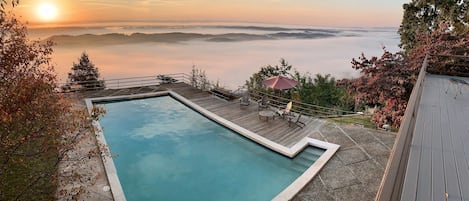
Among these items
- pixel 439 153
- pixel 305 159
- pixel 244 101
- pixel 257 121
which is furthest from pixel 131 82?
pixel 439 153

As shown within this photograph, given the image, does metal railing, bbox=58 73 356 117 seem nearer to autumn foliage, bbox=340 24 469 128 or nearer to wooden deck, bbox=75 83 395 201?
wooden deck, bbox=75 83 395 201

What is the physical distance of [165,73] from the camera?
61.9 ft

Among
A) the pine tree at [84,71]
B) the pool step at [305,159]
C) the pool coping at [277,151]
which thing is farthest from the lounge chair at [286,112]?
the pine tree at [84,71]

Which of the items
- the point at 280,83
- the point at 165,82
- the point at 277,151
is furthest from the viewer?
the point at 165,82

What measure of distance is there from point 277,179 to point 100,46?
72.6 ft

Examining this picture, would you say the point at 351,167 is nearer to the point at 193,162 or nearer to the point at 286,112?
the point at 286,112

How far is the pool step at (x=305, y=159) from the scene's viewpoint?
8.36 m

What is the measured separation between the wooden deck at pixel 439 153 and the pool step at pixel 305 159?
3450mm

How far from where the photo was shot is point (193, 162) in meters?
8.93

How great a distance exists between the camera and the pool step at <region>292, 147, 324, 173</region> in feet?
27.4

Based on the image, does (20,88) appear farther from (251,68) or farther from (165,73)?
(251,68)

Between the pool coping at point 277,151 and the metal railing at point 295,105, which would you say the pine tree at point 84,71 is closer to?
the pool coping at point 277,151

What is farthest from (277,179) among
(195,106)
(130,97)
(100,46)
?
(100,46)

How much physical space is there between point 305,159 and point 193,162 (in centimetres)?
372
